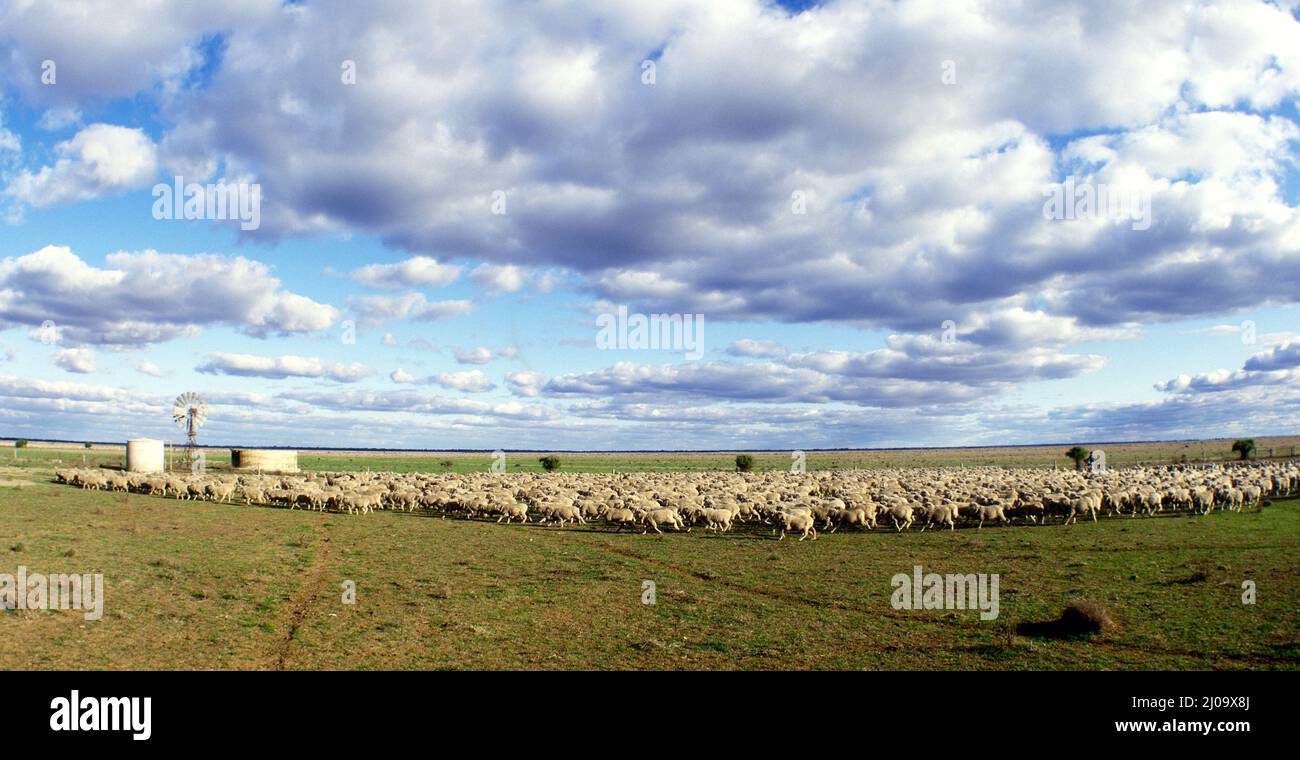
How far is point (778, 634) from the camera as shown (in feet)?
46.2

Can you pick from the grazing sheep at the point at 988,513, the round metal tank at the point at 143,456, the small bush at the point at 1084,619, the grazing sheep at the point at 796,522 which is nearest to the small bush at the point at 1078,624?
the small bush at the point at 1084,619

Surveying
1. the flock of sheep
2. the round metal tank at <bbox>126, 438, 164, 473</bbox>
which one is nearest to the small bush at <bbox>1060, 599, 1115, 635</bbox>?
the flock of sheep

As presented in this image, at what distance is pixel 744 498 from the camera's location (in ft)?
133

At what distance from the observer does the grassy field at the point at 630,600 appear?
12.5 m

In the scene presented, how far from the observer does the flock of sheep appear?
34219mm

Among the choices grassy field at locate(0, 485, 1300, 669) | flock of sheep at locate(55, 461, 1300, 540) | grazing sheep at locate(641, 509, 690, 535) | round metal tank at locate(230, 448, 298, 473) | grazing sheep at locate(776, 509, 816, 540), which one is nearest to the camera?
grassy field at locate(0, 485, 1300, 669)

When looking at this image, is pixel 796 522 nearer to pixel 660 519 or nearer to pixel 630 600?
pixel 660 519

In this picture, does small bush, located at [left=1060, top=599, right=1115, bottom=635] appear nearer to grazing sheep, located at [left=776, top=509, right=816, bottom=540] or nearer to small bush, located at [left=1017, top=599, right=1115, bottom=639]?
small bush, located at [left=1017, top=599, right=1115, bottom=639]

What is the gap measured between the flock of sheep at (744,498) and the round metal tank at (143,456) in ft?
31.2

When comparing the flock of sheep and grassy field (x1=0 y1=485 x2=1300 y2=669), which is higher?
grassy field (x1=0 y1=485 x2=1300 y2=669)

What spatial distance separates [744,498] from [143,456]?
198ft

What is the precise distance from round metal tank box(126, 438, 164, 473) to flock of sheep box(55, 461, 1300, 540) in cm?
951

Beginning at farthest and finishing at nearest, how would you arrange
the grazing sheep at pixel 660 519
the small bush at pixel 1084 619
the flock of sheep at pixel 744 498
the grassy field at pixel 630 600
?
the flock of sheep at pixel 744 498 < the grazing sheep at pixel 660 519 < the small bush at pixel 1084 619 < the grassy field at pixel 630 600

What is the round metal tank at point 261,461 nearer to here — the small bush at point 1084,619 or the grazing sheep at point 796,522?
the grazing sheep at point 796,522
